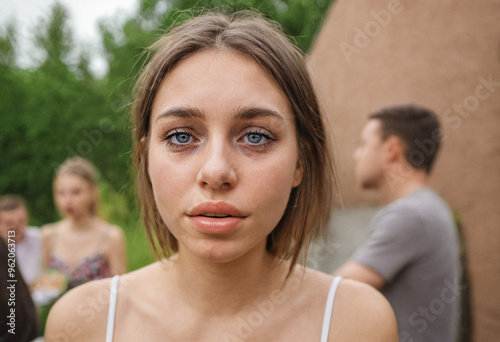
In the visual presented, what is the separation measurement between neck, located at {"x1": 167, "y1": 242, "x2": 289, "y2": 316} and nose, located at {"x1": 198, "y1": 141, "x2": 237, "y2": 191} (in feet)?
1.13

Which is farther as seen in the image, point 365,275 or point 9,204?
point 9,204

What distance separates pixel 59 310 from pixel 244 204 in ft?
2.38

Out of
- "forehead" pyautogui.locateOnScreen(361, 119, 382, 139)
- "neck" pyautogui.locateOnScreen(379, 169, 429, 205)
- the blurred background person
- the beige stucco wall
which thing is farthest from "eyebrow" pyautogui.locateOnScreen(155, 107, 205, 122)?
the beige stucco wall

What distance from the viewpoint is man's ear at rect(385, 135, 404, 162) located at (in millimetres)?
3523

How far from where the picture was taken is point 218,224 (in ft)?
4.52

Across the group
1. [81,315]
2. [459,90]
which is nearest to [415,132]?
[459,90]

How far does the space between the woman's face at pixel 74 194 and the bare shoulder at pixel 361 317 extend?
151 inches

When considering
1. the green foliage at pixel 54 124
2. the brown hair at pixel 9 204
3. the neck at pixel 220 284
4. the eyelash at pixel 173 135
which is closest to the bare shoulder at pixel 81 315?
the neck at pixel 220 284

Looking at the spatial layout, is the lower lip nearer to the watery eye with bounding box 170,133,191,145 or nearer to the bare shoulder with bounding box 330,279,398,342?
the watery eye with bounding box 170,133,191,145

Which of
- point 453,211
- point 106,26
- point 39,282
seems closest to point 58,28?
point 106,26

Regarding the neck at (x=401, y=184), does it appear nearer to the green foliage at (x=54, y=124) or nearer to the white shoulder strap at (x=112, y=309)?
the white shoulder strap at (x=112, y=309)

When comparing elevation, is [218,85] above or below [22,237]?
above

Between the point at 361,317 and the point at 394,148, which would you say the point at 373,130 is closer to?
the point at 394,148

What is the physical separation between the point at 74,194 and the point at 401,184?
3.11m
